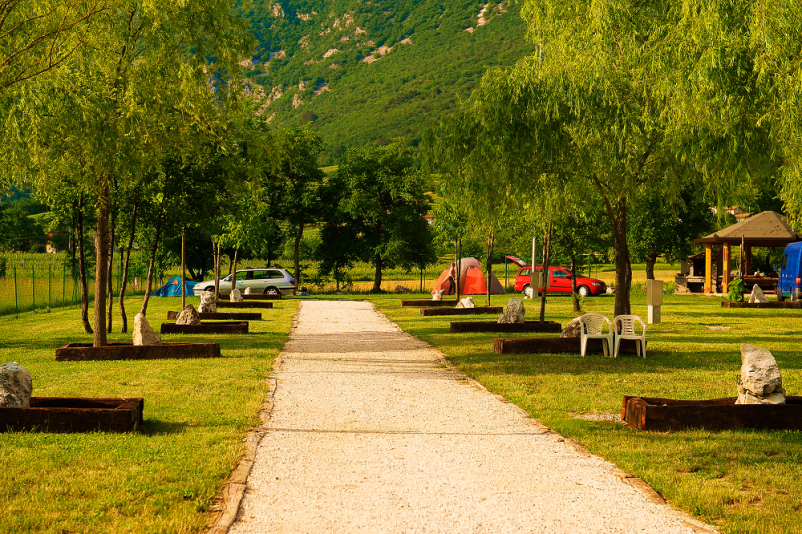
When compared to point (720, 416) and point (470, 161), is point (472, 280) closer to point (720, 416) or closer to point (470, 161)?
point (470, 161)

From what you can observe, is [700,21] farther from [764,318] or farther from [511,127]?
[764,318]

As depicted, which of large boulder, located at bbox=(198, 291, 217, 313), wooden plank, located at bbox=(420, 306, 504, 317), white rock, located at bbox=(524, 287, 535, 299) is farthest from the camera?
white rock, located at bbox=(524, 287, 535, 299)

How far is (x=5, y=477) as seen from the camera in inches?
180

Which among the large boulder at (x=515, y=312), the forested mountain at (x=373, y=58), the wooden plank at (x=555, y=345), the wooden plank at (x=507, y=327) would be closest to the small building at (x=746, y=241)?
the wooden plank at (x=507, y=327)

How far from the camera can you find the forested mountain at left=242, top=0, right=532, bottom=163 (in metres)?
128

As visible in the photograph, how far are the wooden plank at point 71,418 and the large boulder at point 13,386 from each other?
0.14 meters

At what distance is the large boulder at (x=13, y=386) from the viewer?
5.99m

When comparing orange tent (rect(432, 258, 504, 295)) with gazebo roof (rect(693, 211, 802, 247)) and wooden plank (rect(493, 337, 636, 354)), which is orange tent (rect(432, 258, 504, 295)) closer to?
gazebo roof (rect(693, 211, 802, 247))

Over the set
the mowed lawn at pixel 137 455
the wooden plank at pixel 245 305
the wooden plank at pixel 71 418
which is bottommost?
the wooden plank at pixel 245 305

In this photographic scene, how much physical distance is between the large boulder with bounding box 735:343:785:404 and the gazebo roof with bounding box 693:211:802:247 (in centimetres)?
2671

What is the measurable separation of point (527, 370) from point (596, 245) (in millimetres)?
16161

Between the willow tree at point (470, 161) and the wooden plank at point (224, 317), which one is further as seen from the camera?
the wooden plank at point (224, 317)

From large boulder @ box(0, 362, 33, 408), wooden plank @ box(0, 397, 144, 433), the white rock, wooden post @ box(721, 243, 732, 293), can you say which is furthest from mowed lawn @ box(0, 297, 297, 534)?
wooden post @ box(721, 243, 732, 293)

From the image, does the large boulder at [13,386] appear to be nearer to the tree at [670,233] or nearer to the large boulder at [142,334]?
the large boulder at [142,334]
